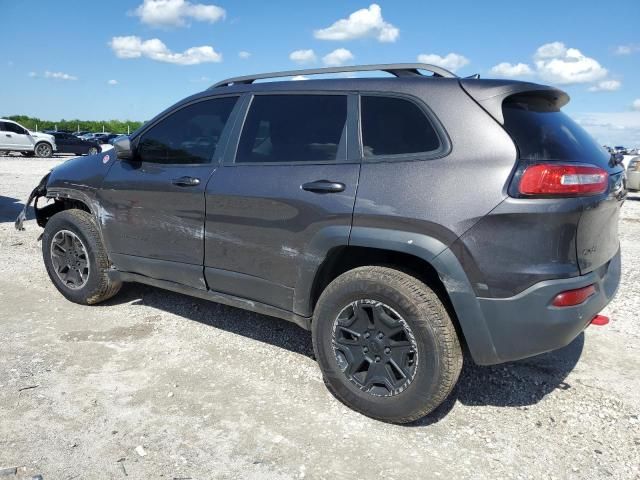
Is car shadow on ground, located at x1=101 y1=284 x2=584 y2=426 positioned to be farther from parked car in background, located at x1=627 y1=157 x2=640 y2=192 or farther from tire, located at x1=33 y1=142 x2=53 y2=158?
tire, located at x1=33 y1=142 x2=53 y2=158

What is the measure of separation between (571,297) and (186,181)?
2477 millimetres

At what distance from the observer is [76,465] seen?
246 centimetres

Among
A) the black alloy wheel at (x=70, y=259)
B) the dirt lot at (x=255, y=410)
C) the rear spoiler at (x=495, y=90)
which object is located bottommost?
the dirt lot at (x=255, y=410)

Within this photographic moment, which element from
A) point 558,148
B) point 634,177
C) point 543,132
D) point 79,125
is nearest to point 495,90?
point 543,132

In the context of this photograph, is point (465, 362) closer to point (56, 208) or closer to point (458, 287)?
point (458, 287)

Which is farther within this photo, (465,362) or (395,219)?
(465,362)

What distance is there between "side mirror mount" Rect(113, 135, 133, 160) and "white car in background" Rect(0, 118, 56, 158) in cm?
2480

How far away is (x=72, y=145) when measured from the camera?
29609mm

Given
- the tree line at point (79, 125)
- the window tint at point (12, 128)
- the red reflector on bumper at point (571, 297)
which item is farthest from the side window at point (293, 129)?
the tree line at point (79, 125)

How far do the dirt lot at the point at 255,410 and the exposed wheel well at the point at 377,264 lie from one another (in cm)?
60

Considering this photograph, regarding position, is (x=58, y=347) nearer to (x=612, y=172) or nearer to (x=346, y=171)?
(x=346, y=171)

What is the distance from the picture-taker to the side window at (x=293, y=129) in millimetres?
3080

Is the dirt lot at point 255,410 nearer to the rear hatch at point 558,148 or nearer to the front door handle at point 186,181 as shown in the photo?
the rear hatch at point 558,148

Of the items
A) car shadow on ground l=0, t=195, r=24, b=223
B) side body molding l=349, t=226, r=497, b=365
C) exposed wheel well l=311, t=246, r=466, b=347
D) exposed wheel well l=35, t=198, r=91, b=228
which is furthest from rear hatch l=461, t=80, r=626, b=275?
car shadow on ground l=0, t=195, r=24, b=223
